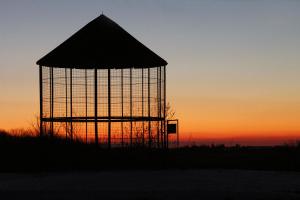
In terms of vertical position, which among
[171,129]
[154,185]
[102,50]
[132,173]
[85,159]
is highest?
[102,50]

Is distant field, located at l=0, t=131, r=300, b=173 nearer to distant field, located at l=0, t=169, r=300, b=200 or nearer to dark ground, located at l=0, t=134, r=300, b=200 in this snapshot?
dark ground, located at l=0, t=134, r=300, b=200

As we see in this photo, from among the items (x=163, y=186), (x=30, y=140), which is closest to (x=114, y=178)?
(x=163, y=186)

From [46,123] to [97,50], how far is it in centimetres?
378

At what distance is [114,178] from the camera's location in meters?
17.8

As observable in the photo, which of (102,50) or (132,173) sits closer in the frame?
(132,173)

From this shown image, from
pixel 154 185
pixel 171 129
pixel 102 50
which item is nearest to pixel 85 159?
pixel 171 129

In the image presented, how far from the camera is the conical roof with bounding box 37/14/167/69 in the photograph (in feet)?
78.3

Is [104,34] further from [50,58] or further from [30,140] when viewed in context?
[30,140]

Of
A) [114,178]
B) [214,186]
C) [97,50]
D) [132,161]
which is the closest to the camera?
[214,186]

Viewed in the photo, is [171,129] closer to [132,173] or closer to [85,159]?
[85,159]

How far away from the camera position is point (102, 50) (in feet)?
78.5

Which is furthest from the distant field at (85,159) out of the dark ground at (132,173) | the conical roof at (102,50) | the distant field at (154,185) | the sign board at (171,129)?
the conical roof at (102,50)

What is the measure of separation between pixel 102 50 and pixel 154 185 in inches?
355

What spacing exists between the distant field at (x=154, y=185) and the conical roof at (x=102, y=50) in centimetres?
532
